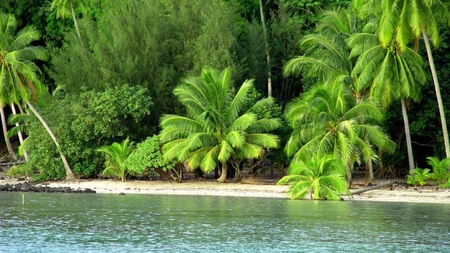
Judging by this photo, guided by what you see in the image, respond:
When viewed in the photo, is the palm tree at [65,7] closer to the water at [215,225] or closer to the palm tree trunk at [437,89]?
the water at [215,225]

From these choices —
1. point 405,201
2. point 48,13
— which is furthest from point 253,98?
point 48,13

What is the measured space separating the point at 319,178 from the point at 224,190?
5.73 metres

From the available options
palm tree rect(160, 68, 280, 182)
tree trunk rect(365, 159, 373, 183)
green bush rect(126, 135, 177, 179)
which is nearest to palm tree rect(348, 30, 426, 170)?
tree trunk rect(365, 159, 373, 183)

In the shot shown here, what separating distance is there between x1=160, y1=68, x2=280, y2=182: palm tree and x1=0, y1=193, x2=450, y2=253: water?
2348mm

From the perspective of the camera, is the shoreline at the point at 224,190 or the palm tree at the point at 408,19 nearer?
the palm tree at the point at 408,19

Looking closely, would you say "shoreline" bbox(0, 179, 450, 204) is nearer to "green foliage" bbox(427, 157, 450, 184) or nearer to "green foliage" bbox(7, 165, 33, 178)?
"green foliage" bbox(427, 157, 450, 184)

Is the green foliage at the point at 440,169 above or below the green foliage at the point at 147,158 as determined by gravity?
below

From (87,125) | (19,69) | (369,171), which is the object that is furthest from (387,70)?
(19,69)

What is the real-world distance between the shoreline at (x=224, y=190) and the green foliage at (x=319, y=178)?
3.96ft

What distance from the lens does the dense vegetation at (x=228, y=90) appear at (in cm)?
3344

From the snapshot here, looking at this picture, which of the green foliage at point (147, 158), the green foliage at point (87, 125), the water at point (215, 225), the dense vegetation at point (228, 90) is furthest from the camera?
the green foliage at point (87, 125)

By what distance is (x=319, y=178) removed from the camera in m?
31.7

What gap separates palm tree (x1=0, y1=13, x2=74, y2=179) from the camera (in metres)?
39.1

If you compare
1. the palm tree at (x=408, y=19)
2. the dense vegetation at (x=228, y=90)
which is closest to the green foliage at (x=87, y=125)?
the dense vegetation at (x=228, y=90)
